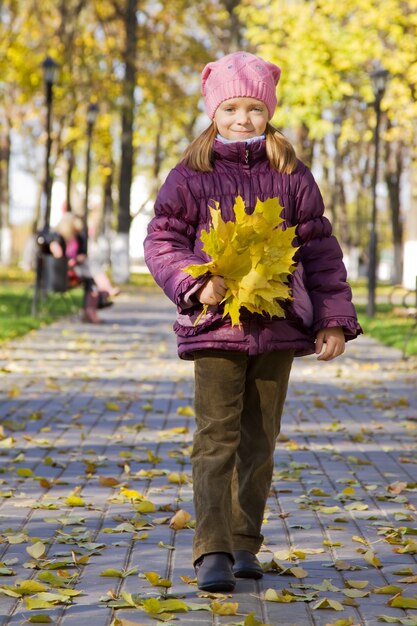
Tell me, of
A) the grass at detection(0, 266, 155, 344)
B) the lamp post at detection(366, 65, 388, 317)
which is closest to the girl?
the grass at detection(0, 266, 155, 344)

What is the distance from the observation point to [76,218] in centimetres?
1961

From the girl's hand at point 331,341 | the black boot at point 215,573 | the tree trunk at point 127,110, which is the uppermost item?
the tree trunk at point 127,110

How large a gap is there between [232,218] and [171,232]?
8.9 inches

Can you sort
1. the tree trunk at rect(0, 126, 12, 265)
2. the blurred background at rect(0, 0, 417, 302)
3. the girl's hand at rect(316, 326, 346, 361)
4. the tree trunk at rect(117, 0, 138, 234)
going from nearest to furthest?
the girl's hand at rect(316, 326, 346, 361), the blurred background at rect(0, 0, 417, 302), the tree trunk at rect(117, 0, 138, 234), the tree trunk at rect(0, 126, 12, 265)

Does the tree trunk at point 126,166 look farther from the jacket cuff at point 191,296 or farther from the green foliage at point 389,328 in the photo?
the jacket cuff at point 191,296

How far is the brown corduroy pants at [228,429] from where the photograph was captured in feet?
15.5

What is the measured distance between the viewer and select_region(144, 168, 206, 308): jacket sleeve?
466 cm

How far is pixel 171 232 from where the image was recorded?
4727mm

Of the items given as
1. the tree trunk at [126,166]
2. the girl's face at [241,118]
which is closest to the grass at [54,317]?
the tree trunk at [126,166]

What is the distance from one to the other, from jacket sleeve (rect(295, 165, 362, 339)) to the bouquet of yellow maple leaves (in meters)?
0.27

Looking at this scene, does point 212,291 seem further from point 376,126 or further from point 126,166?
point 126,166

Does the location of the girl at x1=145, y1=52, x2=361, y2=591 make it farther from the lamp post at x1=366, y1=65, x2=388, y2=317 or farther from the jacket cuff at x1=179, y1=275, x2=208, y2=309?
the lamp post at x1=366, y1=65, x2=388, y2=317

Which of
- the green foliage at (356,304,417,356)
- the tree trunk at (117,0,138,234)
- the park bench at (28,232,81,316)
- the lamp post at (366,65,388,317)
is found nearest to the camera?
the green foliage at (356,304,417,356)

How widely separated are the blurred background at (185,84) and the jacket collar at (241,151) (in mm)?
17149
